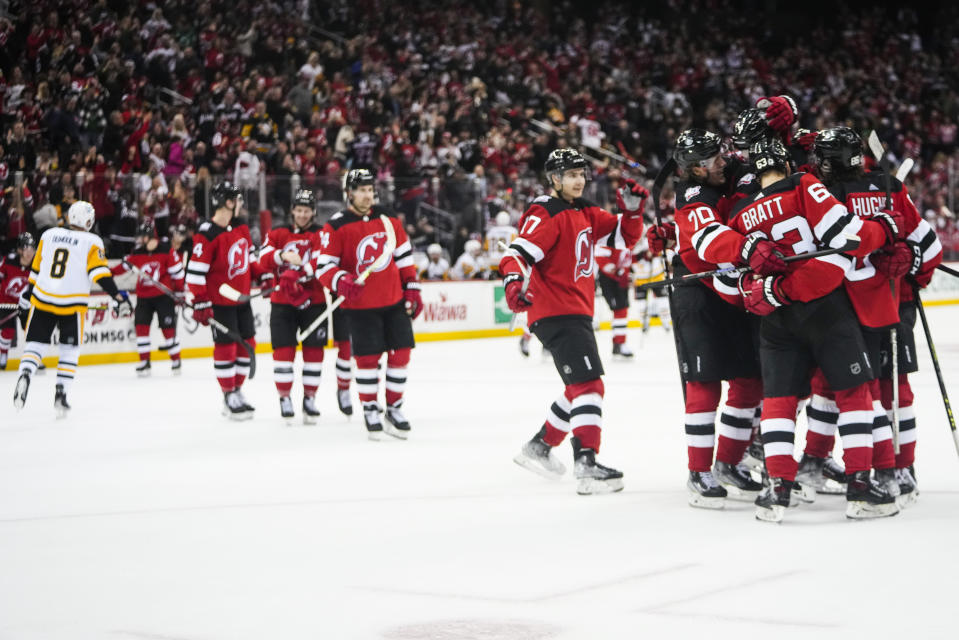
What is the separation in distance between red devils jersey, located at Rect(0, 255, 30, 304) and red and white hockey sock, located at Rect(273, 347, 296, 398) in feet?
17.2

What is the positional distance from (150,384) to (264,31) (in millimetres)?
→ 8484

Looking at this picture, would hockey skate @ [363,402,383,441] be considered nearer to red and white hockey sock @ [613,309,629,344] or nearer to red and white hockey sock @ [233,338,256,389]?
red and white hockey sock @ [233,338,256,389]

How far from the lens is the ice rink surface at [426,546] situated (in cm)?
350

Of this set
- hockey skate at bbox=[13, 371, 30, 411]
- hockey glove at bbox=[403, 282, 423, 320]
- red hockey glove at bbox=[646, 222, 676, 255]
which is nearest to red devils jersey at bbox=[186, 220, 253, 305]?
hockey skate at bbox=[13, 371, 30, 411]

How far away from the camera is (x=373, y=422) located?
25.3 ft

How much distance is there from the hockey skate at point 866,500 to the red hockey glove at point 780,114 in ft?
4.77

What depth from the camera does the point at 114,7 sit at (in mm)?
16562

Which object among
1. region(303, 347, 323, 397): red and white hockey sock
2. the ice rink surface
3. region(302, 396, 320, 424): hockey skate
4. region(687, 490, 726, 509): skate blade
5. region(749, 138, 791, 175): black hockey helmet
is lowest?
the ice rink surface

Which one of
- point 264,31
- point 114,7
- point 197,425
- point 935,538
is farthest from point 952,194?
point 935,538

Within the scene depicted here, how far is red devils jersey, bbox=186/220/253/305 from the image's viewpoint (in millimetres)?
8828

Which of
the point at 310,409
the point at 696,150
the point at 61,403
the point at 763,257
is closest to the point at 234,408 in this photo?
the point at 310,409

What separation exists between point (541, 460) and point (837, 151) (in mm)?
2076

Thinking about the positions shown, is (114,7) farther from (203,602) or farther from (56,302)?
(203,602)

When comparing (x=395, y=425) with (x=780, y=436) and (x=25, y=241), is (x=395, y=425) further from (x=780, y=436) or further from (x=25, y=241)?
(x=25, y=241)
